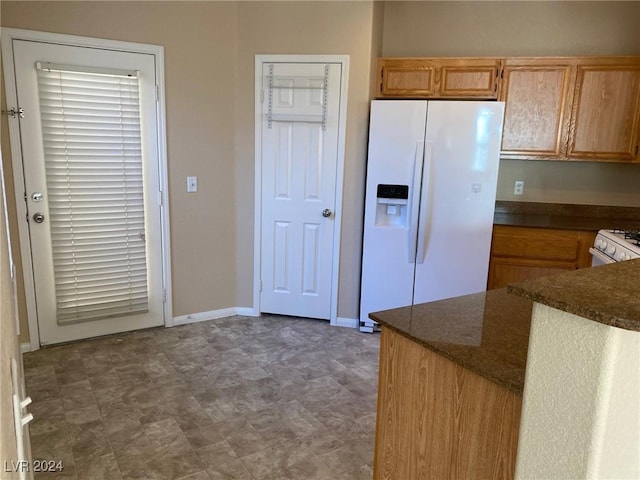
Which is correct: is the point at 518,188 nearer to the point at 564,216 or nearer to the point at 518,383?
the point at 564,216

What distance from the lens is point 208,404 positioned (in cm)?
262

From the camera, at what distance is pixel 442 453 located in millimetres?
1401

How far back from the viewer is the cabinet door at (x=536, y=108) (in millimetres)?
3424

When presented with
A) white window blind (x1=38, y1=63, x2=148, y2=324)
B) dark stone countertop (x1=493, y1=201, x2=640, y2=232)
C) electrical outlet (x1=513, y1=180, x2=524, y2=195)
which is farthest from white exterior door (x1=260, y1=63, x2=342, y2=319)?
electrical outlet (x1=513, y1=180, x2=524, y2=195)

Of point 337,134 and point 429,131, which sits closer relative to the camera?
point 429,131

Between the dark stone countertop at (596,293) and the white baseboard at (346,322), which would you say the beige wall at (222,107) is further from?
the dark stone countertop at (596,293)

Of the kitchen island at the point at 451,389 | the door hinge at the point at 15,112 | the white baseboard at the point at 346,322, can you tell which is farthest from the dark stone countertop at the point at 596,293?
the door hinge at the point at 15,112

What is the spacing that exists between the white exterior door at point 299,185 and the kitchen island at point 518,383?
6.61 ft

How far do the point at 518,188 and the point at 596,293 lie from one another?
326 cm

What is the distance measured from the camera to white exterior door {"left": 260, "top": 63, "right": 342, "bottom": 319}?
3.54 m

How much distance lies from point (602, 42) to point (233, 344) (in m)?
3.59

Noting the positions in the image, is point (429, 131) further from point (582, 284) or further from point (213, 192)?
point (582, 284)

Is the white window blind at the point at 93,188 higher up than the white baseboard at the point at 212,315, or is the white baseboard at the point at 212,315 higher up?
the white window blind at the point at 93,188

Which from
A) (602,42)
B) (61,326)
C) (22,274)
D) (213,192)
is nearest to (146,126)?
(213,192)
